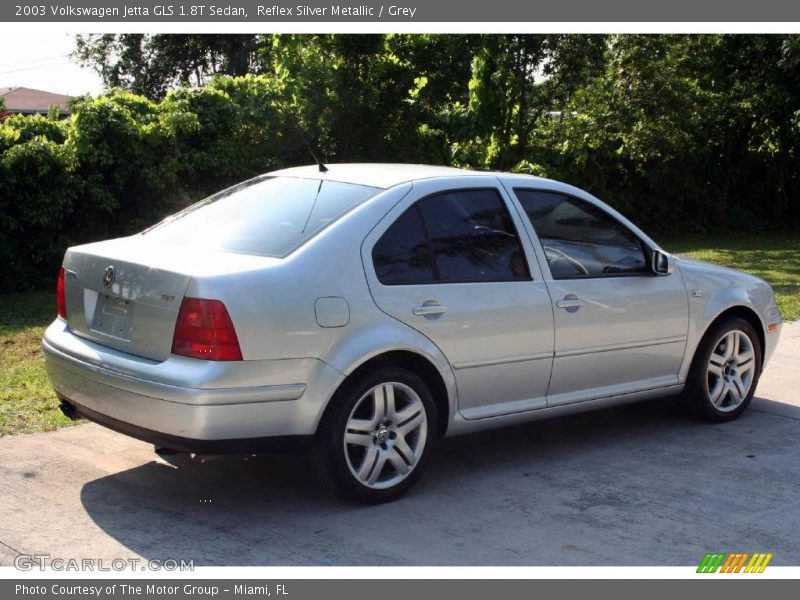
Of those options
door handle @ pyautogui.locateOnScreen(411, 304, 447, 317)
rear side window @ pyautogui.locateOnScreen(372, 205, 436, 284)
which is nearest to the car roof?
rear side window @ pyautogui.locateOnScreen(372, 205, 436, 284)

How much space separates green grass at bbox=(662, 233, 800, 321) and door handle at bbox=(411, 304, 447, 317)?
6.83m

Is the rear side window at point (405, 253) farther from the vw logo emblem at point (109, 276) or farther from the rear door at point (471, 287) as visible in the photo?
the vw logo emblem at point (109, 276)

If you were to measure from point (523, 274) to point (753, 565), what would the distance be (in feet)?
6.62

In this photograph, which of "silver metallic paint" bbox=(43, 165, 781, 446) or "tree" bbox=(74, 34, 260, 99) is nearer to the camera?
"silver metallic paint" bbox=(43, 165, 781, 446)

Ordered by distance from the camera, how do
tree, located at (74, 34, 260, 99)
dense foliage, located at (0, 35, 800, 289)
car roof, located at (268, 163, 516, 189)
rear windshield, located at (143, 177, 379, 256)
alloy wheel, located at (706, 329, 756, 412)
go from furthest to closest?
tree, located at (74, 34, 260, 99)
dense foliage, located at (0, 35, 800, 289)
alloy wheel, located at (706, 329, 756, 412)
car roof, located at (268, 163, 516, 189)
rear windshield, located at (143, 177, 379, 256)

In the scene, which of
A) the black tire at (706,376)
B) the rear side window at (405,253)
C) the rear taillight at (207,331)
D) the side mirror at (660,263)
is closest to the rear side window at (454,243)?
the rear side window at (405,253)

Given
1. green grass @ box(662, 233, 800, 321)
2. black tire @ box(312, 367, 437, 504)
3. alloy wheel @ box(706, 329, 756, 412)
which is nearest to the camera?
black tire @ box(312, 367, 437, 504)

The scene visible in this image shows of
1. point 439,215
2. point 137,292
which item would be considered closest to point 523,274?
point 439,215

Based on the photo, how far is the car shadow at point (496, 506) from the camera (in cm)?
472

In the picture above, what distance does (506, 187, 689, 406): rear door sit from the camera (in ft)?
19.8

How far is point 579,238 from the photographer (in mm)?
6355

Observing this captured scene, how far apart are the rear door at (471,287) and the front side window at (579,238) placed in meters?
0.19

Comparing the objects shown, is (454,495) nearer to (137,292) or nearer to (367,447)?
(367,447)

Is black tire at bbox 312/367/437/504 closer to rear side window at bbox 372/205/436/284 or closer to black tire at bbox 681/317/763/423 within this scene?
rear side window at bbox 372/205/436/284
